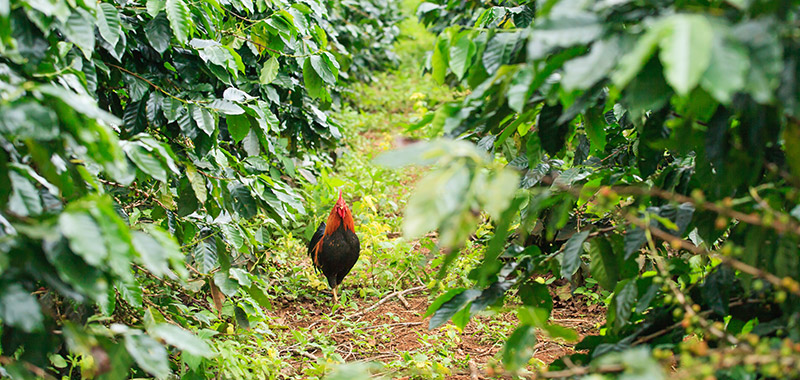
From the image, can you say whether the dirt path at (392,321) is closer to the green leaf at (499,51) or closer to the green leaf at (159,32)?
the green leaf at (499,51)

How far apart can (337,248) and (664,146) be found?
8.38 feet

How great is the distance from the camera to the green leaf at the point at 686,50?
2.21ft

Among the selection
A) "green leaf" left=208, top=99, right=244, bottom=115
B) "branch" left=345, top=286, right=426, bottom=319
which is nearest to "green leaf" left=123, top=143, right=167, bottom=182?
"green leaf" left=208, top=99, right=244, bottom=115

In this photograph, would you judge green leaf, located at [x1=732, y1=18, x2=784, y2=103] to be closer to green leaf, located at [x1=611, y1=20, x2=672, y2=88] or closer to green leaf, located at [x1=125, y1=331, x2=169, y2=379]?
green leaf, located at [x1=611, y1=20, x2=672, y2=88]

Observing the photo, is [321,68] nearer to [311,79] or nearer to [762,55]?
[311,79]

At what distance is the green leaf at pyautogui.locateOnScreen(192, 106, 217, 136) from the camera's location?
181 cm

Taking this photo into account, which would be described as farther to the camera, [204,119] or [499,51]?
[204,119]

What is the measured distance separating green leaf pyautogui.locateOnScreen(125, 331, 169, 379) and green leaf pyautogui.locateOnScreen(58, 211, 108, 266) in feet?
0.75

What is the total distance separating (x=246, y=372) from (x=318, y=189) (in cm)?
231

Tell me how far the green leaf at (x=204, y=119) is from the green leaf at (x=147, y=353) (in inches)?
35.7

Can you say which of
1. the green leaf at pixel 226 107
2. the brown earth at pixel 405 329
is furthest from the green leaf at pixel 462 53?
the brown earth at pixel 405 329

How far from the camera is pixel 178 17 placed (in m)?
1.72

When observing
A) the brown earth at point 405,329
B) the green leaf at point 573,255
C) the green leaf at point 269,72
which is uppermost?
the green leaf at point 269,72

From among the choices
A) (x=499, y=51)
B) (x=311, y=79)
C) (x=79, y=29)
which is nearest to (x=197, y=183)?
(x=311, y=79)
